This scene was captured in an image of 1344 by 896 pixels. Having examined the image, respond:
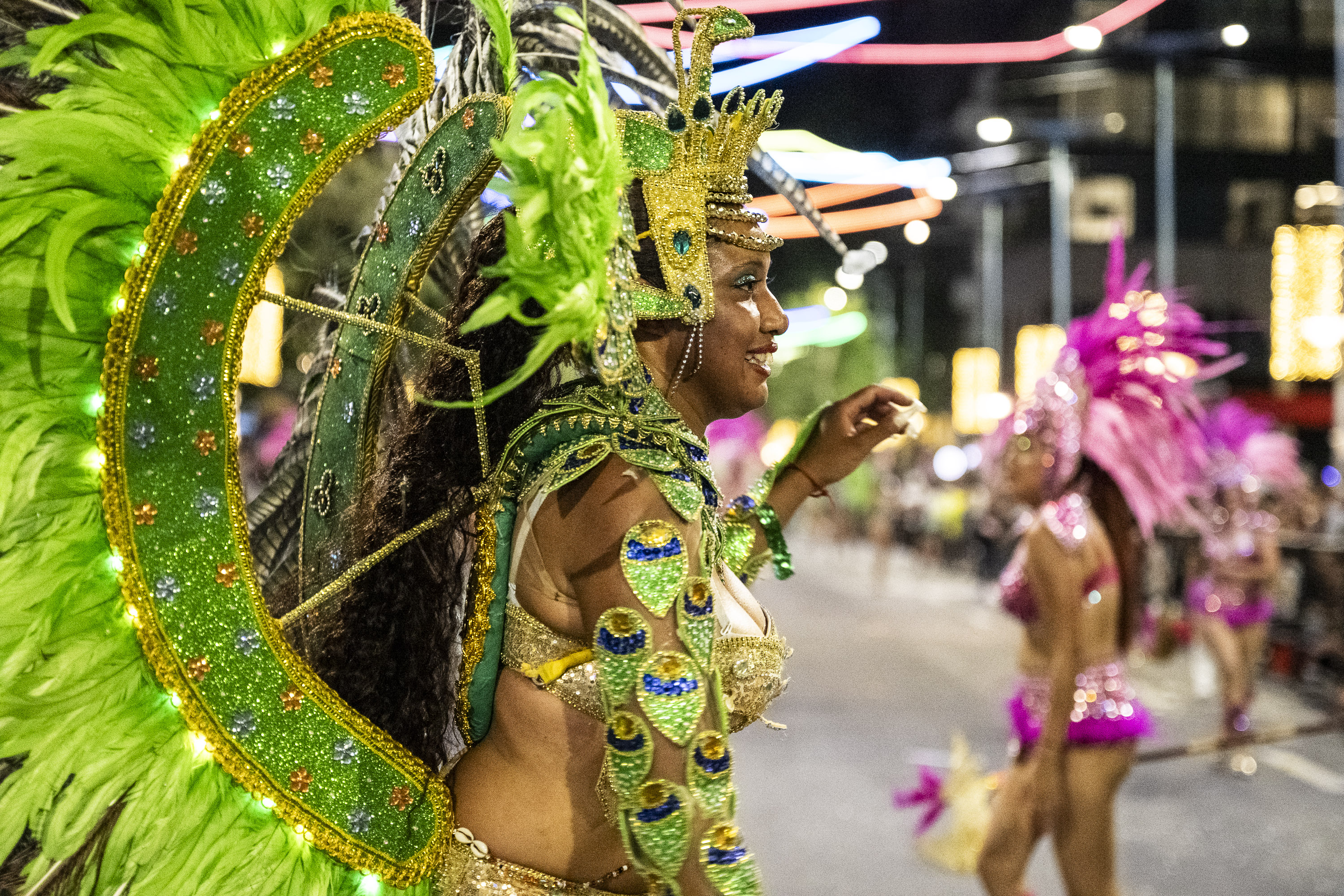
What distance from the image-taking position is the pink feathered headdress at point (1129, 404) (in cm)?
444

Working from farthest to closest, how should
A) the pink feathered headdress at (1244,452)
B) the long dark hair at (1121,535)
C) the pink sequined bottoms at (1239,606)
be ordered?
the pink feathered headdress at (1244,452), the pink sequined bottoms at (1239,606), the long dark hair at (1121,535)

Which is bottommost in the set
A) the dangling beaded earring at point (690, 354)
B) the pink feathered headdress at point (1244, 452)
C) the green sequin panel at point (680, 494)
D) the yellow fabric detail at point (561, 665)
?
the pink feathered headdress at point (1244, 452)

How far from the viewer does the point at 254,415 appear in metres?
3.11

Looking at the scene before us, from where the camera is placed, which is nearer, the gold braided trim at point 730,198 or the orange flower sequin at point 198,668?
the orange flower sequin at point 198,668

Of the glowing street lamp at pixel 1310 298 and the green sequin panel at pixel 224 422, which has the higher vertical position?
the green sequin panel at pixel 224 422

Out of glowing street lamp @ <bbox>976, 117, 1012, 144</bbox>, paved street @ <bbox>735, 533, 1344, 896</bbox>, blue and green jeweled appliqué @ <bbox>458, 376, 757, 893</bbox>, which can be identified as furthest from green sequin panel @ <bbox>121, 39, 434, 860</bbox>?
glowing street lamp @ <bbox>976, 117, 1012, 144</bbox>

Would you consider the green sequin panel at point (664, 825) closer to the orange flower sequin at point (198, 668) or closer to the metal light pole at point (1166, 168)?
the orange flower sequin at point (198, 668)

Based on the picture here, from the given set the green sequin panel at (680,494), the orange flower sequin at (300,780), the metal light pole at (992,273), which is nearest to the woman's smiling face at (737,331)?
the green sequin panel at (680,494)

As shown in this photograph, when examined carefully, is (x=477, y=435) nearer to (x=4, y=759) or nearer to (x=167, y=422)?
(x=167, y=422)

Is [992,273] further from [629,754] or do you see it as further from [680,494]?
[629,754]

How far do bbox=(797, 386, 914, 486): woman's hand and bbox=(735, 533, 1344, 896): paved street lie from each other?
625mm

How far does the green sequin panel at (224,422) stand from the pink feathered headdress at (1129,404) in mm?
3372

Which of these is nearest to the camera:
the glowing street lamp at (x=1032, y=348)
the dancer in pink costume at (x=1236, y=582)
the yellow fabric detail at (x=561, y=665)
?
the yellow fabric detail at (x=561, y=665)

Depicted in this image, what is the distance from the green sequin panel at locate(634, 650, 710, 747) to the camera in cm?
157
